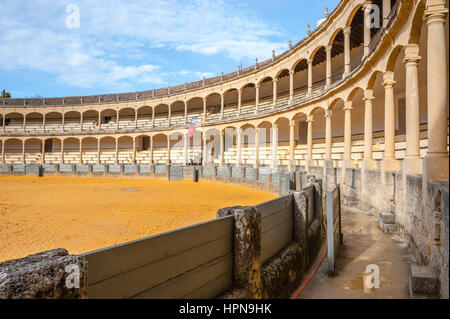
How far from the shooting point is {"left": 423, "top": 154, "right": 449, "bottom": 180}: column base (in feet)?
14.5

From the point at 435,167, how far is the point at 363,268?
2.07 meters

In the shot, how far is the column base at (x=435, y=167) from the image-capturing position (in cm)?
442

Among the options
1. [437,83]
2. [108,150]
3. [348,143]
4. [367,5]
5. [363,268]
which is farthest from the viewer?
[108,150]

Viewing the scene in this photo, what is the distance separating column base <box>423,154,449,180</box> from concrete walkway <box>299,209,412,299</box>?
1.42 metres

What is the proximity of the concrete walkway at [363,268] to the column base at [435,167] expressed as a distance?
1417 mm

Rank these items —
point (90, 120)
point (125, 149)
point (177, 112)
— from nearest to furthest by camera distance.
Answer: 1. point (177, 112)
2. point (125, 149)
3. point (90, 120)

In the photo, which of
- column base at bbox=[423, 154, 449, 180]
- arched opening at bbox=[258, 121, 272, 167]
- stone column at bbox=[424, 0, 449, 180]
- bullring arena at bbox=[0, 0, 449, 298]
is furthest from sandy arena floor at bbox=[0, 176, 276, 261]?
arched opening at bbox=[258, 121, 272, 167]

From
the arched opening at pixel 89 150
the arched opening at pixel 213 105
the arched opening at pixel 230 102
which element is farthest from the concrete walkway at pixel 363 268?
the arched opening at pixel 89 150

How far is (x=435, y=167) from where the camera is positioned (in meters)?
4.60

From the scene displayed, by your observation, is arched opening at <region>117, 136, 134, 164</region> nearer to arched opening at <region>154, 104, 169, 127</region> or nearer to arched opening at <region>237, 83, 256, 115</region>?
arched opening at <region>154, 104, 169, 127</region>

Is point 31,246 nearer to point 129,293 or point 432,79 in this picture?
point 129,293

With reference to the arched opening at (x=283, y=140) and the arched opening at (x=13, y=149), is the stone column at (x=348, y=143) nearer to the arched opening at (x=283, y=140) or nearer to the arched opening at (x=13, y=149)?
the arched opening at (x=283, y=140)

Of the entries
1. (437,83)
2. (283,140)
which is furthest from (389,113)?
(283,140)

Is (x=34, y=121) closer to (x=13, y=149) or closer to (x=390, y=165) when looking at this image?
(x=13, y=149)
